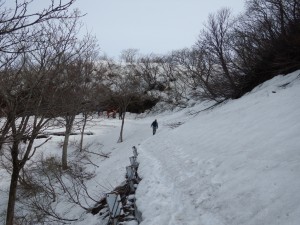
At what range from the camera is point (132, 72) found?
178 ft

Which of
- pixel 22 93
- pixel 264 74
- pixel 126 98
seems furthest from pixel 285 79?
pixel 126 98

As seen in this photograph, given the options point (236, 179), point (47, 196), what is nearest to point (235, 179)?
point (236, 179)

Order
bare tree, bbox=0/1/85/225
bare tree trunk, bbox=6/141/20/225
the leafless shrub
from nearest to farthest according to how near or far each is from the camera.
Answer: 1. bare tree, bbox=0/1/85/225
2. bare tree trunk, bbox=6/141/20/225
3. the leafless shrub

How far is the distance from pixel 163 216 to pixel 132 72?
49.8m

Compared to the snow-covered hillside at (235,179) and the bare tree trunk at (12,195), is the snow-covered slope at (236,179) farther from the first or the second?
the bare tree trunk at (12,195)

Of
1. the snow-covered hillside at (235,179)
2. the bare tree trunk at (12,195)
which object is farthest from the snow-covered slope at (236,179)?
the bare tree trunk at (12,195)

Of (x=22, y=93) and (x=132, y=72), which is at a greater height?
(x=132, y=72)

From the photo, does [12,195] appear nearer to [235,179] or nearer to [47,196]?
[47,196]

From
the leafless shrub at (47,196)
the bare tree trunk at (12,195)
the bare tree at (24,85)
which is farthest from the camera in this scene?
the leafless shrub at (47,196)

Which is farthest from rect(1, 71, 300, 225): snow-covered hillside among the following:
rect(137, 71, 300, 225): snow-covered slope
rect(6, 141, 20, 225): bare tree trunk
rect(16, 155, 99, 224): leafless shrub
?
rect(6, 141, 20, 225): bare tree trunk

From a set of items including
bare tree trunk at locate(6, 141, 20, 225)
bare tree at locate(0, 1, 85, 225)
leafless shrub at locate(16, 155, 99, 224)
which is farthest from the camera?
leafless shrub at locate(16, 155, 99, 224)

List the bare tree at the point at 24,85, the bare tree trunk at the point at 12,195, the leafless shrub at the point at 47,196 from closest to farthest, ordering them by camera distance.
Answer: the bare tree at the point at 24,85, the bare tree trunk at the point at 12,195, the leafless shrub at the point at 47,196

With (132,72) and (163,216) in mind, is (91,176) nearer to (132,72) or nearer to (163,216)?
(163,216)

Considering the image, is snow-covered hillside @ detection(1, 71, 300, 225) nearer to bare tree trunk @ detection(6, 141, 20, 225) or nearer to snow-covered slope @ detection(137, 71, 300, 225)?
snow-covered slope @ detection(137, 71, 300, 225)
